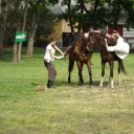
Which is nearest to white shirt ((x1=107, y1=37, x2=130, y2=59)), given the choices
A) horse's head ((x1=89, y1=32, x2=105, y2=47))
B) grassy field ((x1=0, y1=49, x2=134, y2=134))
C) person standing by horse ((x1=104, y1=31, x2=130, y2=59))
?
person standing by horse ((x1=104, y1=31, x2=130, y2=59))

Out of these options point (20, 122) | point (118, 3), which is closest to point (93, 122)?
point (20, 122)

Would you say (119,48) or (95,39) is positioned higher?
(95,39)

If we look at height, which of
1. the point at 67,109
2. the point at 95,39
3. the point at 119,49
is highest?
the point at 95,39

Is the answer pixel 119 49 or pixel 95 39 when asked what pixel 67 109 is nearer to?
pixel 95 39

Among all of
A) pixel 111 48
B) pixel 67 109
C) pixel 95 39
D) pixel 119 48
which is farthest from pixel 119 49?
pixel 67 109

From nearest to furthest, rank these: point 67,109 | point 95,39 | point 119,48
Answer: point 67,109
point 95,39
point 119,48

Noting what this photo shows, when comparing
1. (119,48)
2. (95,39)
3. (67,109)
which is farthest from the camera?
(119,48)

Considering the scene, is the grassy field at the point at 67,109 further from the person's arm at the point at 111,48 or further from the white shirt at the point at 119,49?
the person's arm at the point at 111,48

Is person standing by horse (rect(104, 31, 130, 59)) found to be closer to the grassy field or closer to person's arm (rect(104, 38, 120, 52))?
person's arm (rect(104, 38, 120, 52))

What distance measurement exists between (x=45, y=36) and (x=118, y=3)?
18232 mm

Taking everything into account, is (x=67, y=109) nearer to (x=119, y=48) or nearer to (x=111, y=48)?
(x=111, y=48)

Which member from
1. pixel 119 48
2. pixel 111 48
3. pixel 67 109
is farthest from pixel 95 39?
pixel 67 109

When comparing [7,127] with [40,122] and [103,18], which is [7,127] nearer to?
[40,122]

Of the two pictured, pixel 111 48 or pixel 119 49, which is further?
pixel 119 49
